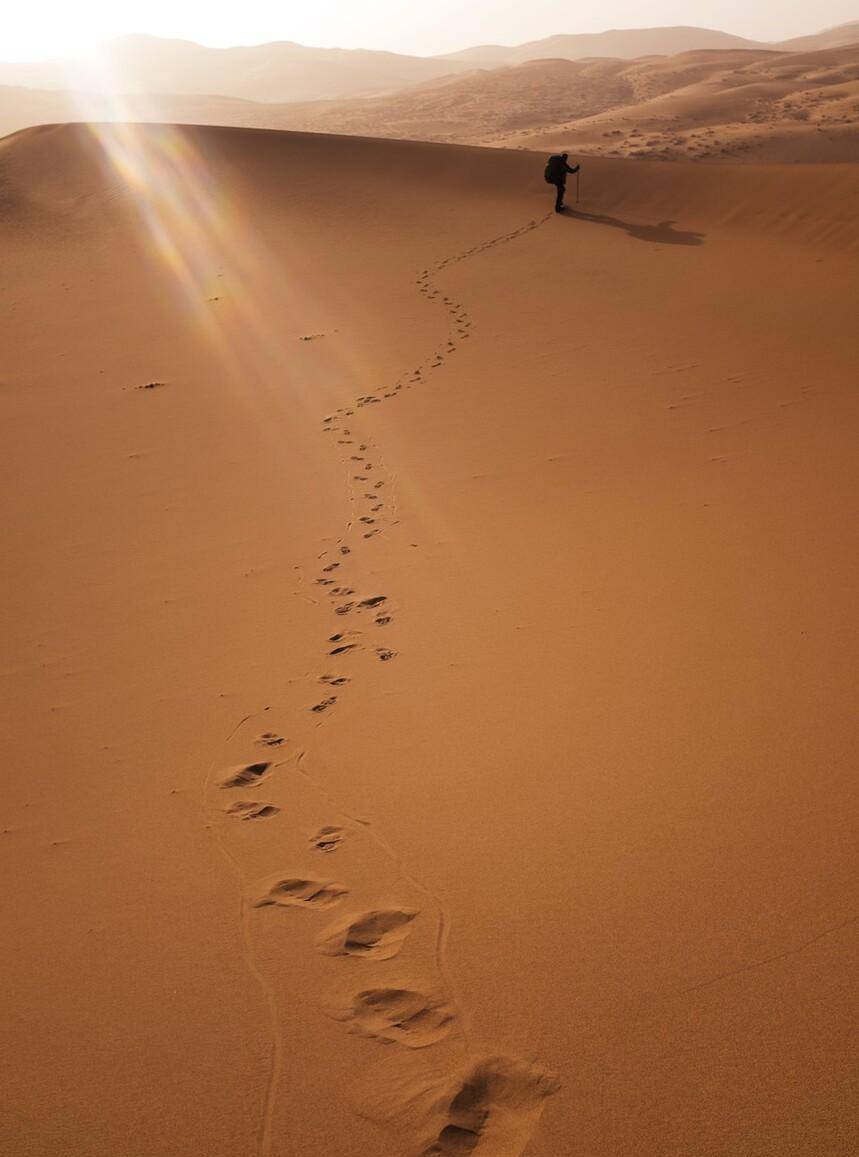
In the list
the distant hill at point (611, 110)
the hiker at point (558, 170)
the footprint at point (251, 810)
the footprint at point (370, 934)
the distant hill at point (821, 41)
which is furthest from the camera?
the distant hill at point (821, 41)

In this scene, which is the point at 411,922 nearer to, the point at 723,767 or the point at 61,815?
the point at 723,767

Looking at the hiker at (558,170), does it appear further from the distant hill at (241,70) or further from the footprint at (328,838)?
the distant hill at (241,70)

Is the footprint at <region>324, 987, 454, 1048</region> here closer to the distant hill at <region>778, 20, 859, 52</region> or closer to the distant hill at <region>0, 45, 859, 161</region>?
the distant hill at <region>0, 45, 859, 161</region>

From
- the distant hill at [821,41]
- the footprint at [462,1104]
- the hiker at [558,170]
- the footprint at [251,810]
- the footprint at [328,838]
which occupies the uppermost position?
the distant hill at [821,41]

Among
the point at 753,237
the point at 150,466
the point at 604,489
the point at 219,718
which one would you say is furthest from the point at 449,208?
the point at 219,718

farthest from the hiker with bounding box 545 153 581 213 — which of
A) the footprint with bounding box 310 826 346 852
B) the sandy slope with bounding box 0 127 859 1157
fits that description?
the footprint with bounding box 310 826 346 852

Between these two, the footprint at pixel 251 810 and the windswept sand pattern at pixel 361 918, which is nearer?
the windswept sand pattern at pixel 361 918

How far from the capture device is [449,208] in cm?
1491

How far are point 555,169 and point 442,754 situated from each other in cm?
1242

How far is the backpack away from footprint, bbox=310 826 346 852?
12.7m

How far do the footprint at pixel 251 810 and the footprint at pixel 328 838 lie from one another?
21cm

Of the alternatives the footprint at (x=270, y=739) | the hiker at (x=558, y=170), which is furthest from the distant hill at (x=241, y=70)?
the footprint at (x=270, y=739)

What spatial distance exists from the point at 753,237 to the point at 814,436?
24.7ft

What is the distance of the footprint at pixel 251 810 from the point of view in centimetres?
279
